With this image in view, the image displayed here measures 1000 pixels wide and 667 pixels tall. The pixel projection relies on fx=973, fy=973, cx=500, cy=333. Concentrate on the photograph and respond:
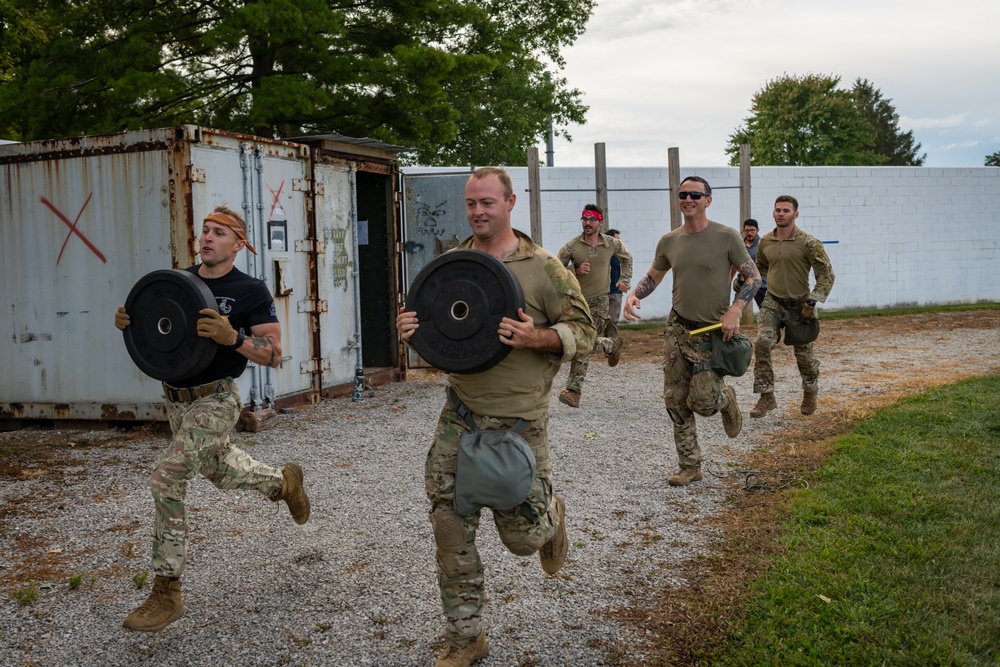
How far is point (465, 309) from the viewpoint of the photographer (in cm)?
371

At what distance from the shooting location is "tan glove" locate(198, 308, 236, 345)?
4367mm

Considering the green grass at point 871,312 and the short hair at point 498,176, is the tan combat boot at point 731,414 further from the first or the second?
the green grass at point 871,312

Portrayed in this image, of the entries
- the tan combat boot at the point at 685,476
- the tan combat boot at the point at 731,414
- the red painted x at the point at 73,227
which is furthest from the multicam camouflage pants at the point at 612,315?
the red painted x at the point at 73,227

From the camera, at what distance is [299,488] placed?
17.2ft

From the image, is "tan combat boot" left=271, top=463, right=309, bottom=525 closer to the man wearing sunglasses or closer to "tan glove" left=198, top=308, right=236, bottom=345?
"tan glove" left=198, top=308, right=236, bottom=345

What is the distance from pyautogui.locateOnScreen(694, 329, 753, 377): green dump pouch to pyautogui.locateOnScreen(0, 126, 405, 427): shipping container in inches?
180

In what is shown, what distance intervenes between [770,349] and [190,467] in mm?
5926

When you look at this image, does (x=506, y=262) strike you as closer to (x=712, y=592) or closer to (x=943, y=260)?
(x=712, y=592)

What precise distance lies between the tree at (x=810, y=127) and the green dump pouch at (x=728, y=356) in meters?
40.4

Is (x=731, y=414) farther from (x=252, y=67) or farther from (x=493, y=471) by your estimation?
(x=252, y=67)

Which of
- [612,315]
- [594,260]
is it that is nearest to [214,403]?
[594,260]

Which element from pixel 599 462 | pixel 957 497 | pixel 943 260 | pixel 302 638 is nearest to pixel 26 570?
pixel 302 638

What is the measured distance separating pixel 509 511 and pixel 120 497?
3.82 m

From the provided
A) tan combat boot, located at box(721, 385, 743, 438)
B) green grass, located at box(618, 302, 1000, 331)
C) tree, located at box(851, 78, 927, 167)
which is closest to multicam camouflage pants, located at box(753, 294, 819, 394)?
tan combat boot, located at box(721, 385, 743, 438)
